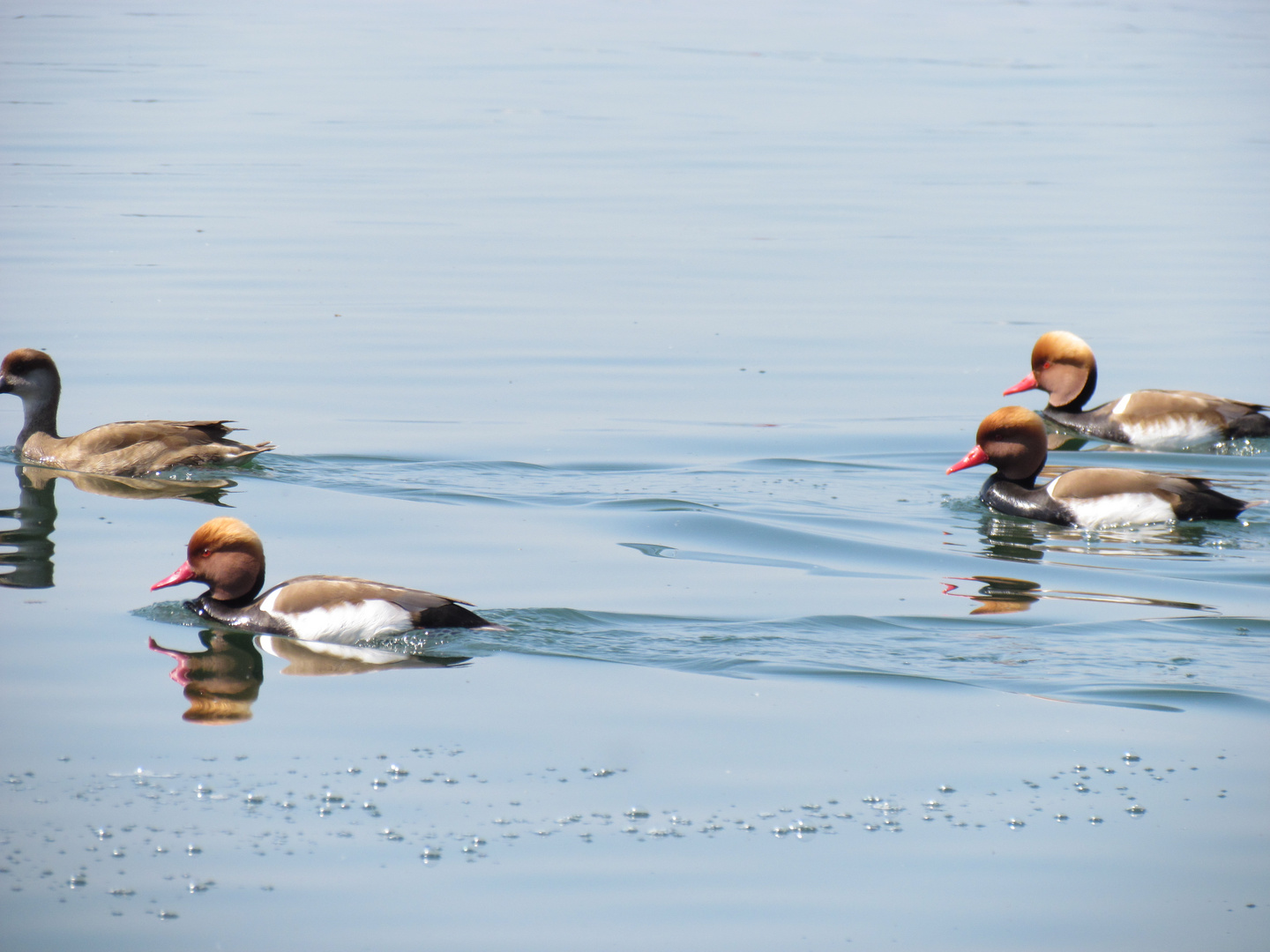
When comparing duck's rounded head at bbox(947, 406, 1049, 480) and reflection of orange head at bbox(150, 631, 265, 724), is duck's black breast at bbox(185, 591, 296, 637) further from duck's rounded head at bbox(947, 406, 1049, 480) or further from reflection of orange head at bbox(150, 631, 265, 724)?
duck's rounded head at bbox(947, 406, 1049, 480)

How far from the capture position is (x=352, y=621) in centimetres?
829

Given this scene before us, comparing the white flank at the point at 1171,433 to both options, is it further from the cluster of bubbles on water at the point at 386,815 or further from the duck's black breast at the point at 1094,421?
the cluster of bubbles on water at the point at 386,815

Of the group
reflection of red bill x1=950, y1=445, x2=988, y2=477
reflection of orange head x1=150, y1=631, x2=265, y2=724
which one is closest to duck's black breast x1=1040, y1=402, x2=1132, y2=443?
reflection of red bill x1=950, y1=445, x2=988, y2=477

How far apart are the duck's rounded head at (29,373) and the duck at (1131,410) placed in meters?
7.66

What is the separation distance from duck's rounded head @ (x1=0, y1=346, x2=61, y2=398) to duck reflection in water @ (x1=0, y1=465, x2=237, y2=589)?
0.59 m

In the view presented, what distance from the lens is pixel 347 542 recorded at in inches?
405

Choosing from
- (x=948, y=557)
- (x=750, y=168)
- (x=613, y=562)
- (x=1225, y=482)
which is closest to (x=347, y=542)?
(x=613, y=562)

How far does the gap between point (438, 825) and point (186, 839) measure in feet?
2.91

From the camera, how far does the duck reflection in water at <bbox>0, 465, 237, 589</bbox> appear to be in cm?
980

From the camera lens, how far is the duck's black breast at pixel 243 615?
8.51 m

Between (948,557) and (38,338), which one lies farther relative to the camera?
(38,338)

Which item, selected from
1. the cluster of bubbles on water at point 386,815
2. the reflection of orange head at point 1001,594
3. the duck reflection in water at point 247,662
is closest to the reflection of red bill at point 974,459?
the reflection of orange head at point 1001,594

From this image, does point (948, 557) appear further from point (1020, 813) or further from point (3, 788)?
point (3, 788)

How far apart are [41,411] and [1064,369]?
8119 mm
